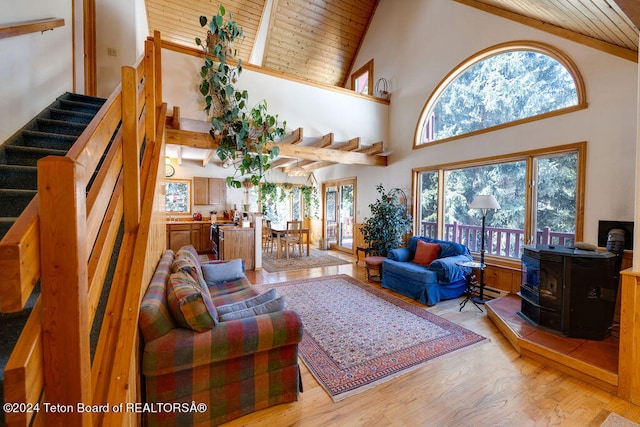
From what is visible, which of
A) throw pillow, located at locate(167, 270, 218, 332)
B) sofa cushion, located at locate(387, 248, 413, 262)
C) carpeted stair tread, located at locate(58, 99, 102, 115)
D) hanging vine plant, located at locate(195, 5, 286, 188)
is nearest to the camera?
throw pillow, located at locate(167, 270, 218, 332)

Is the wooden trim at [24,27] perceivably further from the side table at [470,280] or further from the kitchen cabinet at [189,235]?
the side table at [470,280]

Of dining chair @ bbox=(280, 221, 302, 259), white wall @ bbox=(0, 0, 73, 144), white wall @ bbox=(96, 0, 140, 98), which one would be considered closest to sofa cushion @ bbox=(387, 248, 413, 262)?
dining chair @ bbox=(280, 221, 302, 259)

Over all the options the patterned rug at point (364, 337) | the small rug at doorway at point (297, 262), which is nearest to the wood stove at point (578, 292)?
the patterned rug at point (364, 337)

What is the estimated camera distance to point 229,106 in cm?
384

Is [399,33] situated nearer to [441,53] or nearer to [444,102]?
[441,53]

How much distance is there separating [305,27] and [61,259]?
23.2 ft

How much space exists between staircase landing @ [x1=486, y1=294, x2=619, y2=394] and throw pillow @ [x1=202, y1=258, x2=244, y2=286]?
3.01m

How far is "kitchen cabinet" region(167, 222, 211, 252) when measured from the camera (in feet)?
21.3

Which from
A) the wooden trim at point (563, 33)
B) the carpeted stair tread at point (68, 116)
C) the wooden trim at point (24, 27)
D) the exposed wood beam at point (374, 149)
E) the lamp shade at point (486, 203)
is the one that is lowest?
the lamp shade at point (486, 203)

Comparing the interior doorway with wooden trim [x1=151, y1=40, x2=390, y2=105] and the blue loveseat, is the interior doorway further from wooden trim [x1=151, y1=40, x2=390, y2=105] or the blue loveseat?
the blue loveseat

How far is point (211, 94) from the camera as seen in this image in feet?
12.4

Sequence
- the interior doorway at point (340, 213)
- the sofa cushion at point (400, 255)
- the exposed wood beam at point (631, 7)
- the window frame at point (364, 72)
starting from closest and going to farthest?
the exposed wood beam at point (631, 7) → the sofa cushion at point (400, 255) → the window frame at point (364, 72) → the interior doorway at point (340, 213)

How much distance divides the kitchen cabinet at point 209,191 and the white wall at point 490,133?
3.97 metres

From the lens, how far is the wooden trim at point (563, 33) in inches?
107
